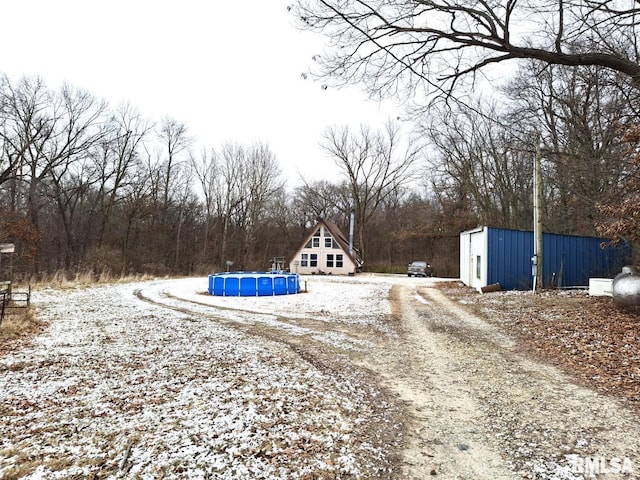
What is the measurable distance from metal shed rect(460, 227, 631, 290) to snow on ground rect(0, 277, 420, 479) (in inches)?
500

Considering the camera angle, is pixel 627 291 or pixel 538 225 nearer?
pixel 627 291

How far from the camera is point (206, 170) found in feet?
127

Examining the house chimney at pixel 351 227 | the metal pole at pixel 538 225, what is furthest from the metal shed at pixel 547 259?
the house chimney at pixel 351 227

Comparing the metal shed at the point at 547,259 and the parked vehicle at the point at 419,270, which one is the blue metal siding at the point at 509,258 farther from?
the parked vehicle at the point at 419,270

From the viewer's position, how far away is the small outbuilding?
3553cm

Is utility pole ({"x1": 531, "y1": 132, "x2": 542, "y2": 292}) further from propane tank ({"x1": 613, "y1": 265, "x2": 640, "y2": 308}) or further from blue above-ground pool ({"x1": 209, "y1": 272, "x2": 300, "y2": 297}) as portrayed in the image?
blue above-ground pool ({"x1": 209, "y1": 272, "x2": 300, "y2": 297})

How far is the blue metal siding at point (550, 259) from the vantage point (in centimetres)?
1695

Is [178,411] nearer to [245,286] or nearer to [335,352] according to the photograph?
[335,352]

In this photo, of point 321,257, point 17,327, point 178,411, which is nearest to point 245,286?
point 17,327

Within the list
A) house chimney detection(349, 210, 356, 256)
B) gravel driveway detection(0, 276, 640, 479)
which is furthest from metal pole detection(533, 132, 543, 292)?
house chimney detection(349, 210, 356, 256)

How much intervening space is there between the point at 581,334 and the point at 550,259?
10.6m

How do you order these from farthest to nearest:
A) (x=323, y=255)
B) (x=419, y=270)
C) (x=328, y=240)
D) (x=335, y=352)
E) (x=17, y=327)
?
(x=328, y=240) < (x=323, y=255) < (x=419, y=270) < (x=17, y=327) < (x=335, y=352)

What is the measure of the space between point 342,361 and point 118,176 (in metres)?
31.7

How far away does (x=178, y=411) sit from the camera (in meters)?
4.21
